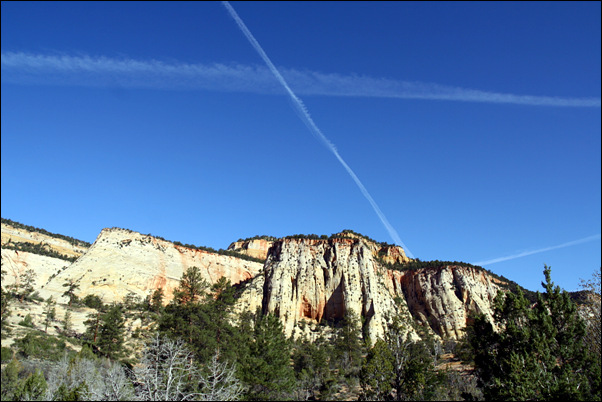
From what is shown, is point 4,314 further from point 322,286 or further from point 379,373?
point 322,286

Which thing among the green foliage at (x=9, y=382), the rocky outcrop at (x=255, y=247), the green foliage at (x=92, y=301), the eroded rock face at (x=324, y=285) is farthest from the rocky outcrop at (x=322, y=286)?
the green foliage at (x=9, y=382)

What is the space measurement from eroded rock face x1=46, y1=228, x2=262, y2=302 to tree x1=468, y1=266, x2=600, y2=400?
60.6 meters

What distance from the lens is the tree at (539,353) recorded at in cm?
1778

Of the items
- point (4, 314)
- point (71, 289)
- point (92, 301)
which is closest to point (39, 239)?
point (71, 289)

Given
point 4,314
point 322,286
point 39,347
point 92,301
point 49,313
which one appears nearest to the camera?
point 39,347

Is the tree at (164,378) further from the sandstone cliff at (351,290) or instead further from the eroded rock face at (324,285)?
the sandstone cliff at (351,290)

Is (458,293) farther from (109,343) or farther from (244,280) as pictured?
(109,343)

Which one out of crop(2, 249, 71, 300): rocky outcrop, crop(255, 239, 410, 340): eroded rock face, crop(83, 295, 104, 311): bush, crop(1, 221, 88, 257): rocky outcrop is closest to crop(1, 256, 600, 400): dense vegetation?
crop(83, 295, 104, 311): bush

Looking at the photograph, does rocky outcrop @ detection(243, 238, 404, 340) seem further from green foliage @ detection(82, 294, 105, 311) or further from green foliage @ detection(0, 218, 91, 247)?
green foliage @ detection(0, 218, 91, 247)

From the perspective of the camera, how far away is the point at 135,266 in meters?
72.8

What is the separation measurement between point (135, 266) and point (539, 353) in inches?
2715

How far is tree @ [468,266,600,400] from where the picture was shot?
1778 cm

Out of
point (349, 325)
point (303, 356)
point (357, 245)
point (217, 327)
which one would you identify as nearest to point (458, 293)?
point (357, 245)

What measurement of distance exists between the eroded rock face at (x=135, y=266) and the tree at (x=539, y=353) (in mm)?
60609
